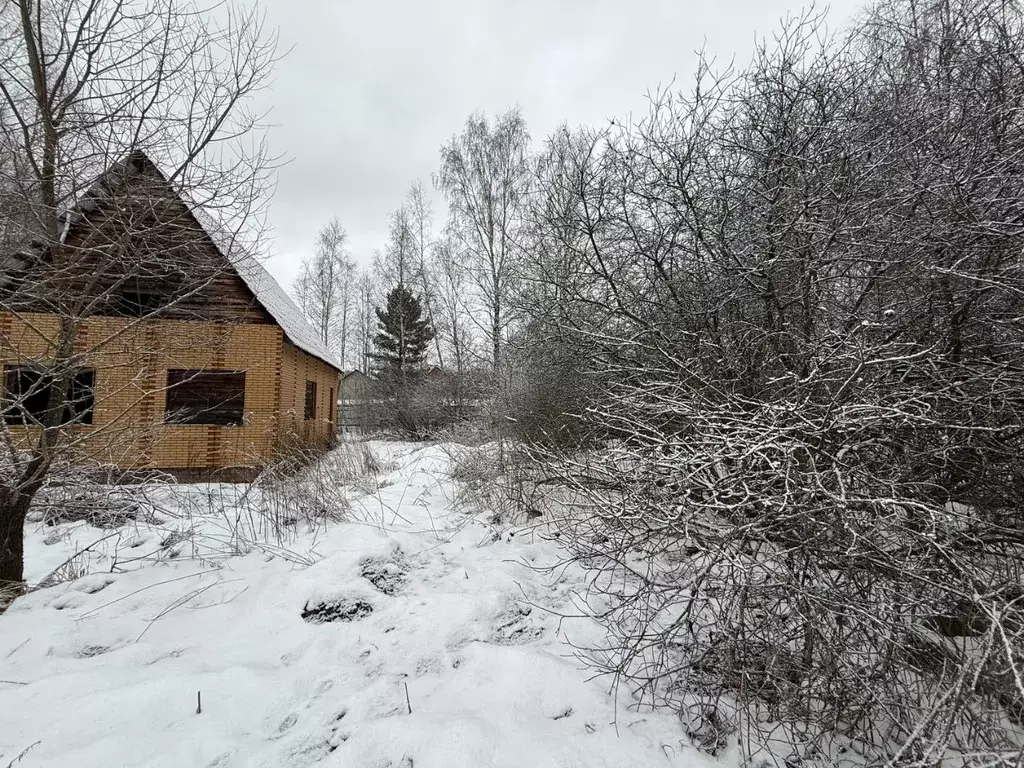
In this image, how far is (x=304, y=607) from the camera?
3.19 m

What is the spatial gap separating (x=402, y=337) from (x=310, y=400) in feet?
26.5

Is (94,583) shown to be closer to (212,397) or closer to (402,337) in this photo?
(212,397)

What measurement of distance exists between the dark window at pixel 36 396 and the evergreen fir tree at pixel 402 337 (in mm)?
12298

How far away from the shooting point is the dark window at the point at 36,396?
10.0 ft

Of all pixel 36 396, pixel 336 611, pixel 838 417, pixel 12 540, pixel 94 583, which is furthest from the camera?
pixel 36 396

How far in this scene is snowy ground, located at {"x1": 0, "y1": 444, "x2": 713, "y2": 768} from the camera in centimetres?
199

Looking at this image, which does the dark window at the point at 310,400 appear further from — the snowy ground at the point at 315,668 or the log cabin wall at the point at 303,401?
the snowy ground at the point at 315,668

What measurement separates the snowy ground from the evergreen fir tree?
1659 cm

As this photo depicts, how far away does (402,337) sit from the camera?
67.2 feet

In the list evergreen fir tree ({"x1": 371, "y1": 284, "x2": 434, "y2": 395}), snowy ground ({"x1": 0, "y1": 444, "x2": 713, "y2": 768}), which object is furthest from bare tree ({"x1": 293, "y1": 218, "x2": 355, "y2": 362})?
snowy ground ({"x1": 0, "y1": 444, "x2": 713, "y2": 768})

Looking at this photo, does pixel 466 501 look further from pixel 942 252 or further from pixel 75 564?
pixel 942 252

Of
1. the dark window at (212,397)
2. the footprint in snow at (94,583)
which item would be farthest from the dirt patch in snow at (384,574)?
the dark window at (212,397)

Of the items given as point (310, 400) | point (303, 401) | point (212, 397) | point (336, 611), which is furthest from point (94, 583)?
point (310, 400)

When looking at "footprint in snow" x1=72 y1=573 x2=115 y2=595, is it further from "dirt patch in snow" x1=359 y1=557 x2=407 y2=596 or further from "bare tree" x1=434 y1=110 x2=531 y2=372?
"bare tree" x1=434 y1=110 x2=531 y2=372
